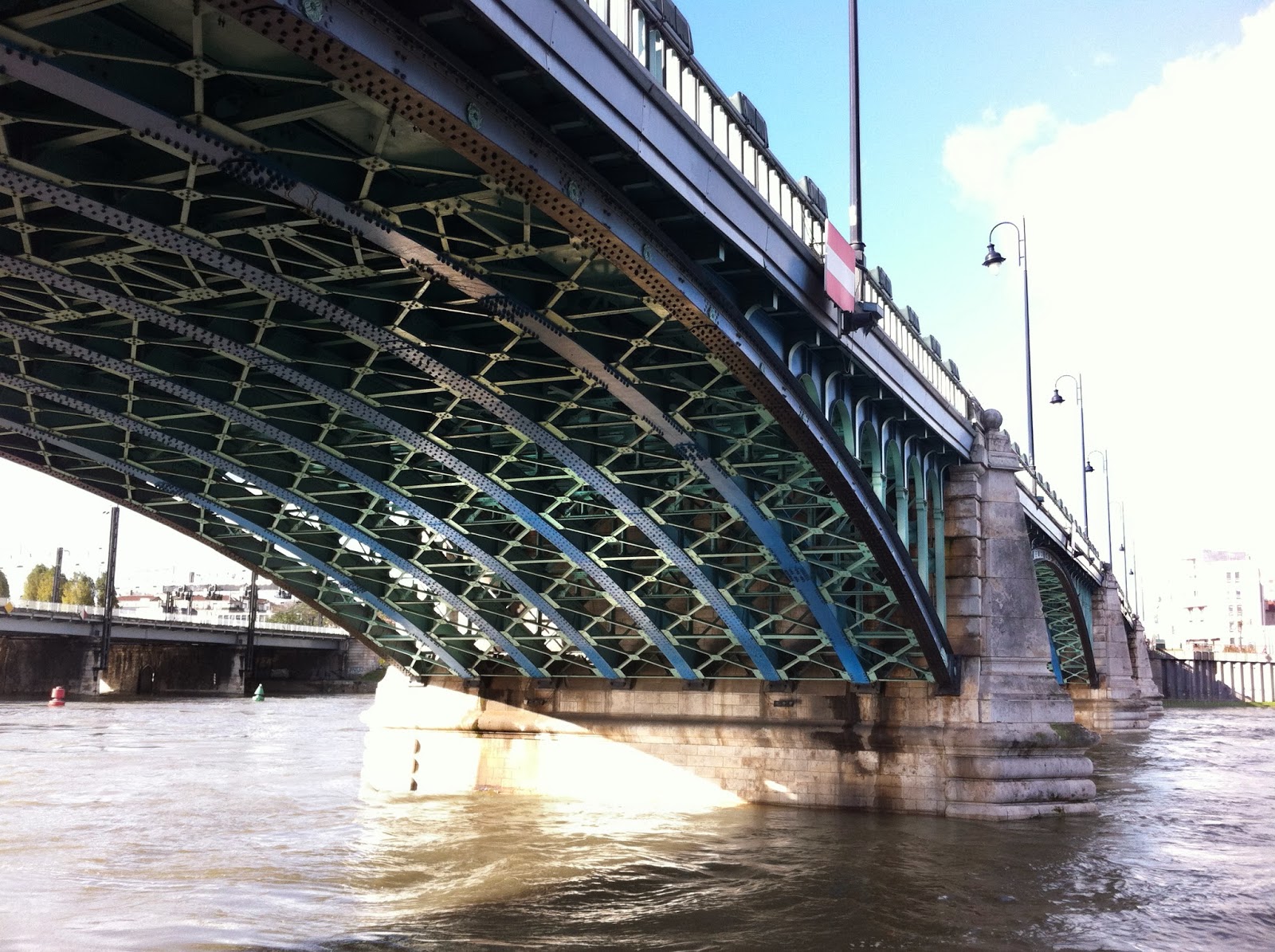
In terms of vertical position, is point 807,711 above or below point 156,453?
below

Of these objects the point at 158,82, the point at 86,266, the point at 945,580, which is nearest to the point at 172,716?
the point at 945,580

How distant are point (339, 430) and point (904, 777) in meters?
14.3

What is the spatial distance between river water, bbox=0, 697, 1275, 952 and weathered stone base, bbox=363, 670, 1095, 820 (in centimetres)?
97

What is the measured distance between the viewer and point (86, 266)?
16.7m

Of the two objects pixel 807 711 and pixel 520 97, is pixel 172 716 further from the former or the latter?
pixel 520 97

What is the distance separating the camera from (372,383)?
67.4 feet

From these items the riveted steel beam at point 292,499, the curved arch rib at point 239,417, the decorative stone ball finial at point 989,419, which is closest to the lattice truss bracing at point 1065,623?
the decorative stone ball finial at point 989,419

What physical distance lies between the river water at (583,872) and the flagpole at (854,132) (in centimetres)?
1039

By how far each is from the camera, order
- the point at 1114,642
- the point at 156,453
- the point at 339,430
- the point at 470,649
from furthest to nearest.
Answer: the point at 1114,642 < the point at 470,649 < the point at 156,453 < the point at 339,430

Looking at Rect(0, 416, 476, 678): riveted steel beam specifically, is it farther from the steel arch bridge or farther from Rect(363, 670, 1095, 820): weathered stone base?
Rect(363, 670, 1095, 820): weathered stone base

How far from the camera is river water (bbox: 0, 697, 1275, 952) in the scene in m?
15.4

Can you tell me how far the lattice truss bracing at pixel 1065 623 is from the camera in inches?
2008

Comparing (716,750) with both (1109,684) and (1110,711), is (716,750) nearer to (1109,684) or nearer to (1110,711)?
(1110,711)

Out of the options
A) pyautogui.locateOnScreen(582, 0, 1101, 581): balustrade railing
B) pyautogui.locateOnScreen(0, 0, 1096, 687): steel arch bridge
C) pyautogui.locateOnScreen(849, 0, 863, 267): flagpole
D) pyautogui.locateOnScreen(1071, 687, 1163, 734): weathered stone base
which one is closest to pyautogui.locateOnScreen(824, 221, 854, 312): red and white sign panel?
pyautogui.locateOnScreen(582, 0, 1101, 581): balustrade railing
